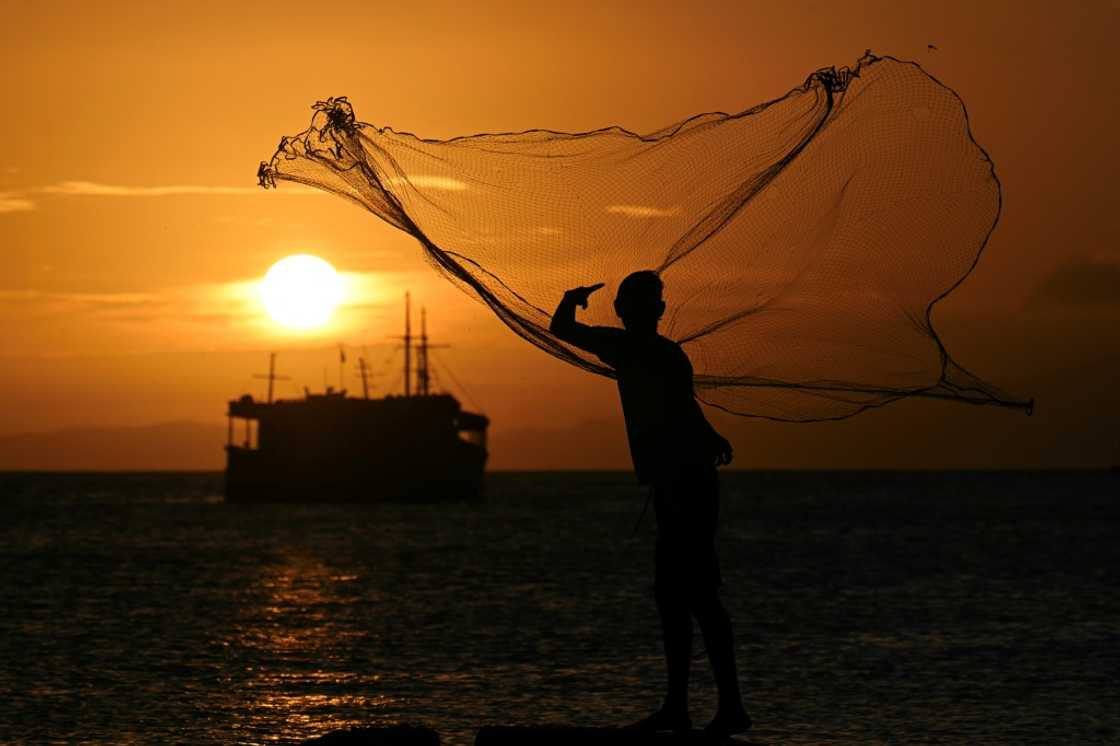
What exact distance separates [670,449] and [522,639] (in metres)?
23.3

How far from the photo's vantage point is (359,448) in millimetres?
119688

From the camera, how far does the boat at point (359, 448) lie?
118 metres

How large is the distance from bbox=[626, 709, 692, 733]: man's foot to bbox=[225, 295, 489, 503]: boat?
108m

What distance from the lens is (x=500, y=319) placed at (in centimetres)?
1084

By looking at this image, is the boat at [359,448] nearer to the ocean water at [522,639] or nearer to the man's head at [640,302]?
the ocean water at [522,639]

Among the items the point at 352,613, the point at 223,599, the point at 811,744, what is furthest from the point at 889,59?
the point at 223,599

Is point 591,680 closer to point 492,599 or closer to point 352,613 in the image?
point 352,613

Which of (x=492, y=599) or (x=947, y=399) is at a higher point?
(x=947, y=399)

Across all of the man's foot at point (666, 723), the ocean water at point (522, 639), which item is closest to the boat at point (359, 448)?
the ocean water at point (522, 639)

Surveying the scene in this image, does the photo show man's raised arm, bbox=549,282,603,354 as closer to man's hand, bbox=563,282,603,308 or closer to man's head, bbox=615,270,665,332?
man's hand, bbox=563,282,603,308

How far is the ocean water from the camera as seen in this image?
73.5ft

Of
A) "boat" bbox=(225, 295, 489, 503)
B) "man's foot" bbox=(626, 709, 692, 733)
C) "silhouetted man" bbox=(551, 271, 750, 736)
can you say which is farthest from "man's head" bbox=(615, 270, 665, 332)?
"boat" bbox=(225, 295, 489, 503)

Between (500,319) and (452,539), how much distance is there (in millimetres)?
70619

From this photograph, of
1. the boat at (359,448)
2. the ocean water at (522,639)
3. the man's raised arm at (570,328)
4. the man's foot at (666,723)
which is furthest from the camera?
the boat at (359,448)
